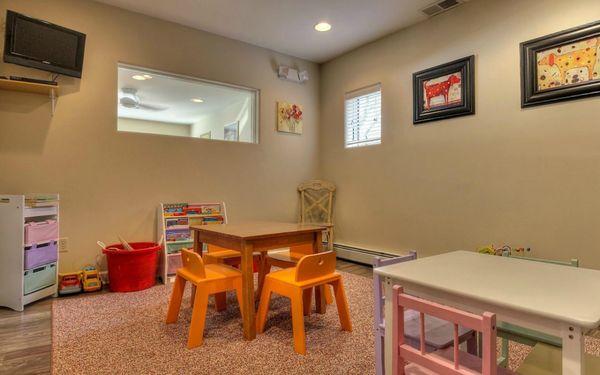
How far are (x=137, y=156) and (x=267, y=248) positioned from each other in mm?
2054

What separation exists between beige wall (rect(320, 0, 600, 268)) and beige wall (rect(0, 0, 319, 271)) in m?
1.40

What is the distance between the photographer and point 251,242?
6.89 feet

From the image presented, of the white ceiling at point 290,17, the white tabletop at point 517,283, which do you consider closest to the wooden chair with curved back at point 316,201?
the white ceiling at point 290,17

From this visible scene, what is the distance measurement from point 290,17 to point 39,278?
3.35 m

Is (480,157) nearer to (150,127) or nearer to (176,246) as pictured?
(176,246)

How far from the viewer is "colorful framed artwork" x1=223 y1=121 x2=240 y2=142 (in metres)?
4.42

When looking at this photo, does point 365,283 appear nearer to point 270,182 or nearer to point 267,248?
point 267,248

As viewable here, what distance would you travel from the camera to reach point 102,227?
10.8 feet

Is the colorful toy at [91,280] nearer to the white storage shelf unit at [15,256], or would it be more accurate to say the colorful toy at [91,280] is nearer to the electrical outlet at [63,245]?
the electrical outlet at [63,245]

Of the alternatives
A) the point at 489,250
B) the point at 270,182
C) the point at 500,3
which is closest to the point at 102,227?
the point at 270,182

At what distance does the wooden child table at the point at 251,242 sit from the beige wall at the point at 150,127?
170 centimetres

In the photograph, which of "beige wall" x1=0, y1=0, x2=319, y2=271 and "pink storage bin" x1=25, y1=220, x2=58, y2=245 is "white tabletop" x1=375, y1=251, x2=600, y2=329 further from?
"beige wall" x1=0, y1=0, x2=319, y2=271

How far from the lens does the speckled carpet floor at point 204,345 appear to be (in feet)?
5.79

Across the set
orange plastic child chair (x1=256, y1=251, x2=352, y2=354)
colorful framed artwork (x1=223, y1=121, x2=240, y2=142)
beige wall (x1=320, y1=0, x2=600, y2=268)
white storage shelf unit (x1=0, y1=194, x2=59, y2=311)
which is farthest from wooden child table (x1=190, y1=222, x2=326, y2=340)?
colorful framed artwork (x1=223, y1=121, x2=240, y2=142)
